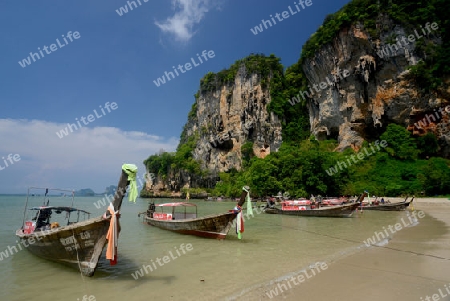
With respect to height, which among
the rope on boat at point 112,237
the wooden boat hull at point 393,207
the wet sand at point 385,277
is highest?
the rope on boat at point 112,237

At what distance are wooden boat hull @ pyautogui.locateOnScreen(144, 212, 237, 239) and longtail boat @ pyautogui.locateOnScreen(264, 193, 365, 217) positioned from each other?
11183mm

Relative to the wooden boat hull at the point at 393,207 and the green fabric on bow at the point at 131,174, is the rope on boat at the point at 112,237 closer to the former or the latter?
the green fabric on bow at the point at 131,174

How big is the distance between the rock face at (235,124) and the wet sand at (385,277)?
1783 inches

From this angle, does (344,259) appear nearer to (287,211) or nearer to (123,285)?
(123,285)

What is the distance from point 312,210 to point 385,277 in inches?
602

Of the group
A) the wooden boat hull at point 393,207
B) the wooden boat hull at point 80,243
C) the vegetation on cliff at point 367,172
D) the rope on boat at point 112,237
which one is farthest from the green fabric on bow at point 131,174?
the vegetation on cliff at point 367,172

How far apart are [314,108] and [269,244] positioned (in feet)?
129

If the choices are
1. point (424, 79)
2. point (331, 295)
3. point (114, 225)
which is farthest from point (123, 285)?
point (424, 79)

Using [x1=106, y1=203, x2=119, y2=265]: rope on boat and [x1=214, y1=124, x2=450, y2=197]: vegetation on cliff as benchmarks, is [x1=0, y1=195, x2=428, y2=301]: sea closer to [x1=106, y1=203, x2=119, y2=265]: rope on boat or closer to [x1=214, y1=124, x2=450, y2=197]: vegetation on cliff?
[x1=106, y1=203, x2=119, y2=265]: rope on boat

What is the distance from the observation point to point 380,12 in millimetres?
35219

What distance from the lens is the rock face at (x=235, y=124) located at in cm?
5556

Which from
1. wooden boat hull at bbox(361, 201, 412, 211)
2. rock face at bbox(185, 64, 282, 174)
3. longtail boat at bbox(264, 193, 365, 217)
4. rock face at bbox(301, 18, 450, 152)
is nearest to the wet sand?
longtail boat at bbox(264, 193, 365, 217)

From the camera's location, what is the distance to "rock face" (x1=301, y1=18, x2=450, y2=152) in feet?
107

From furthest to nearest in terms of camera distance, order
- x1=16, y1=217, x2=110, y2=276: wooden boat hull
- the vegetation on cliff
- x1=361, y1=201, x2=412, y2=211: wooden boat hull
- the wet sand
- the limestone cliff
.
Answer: the limestone cliff, the vegetation on cliff, x1=361, y1=201, x2=412, y2=211: wooden boat hull, x1=16, y1=217, x2=110, y2=276: wooden boat hull, the wet sand
